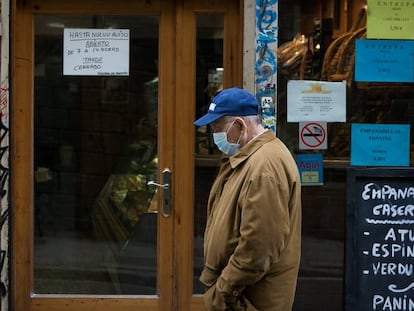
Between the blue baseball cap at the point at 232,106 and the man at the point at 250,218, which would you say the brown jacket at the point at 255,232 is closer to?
the man at the point at 250,218

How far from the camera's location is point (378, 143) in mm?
4613

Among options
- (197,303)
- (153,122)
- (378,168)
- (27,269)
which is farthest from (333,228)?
(27,269)

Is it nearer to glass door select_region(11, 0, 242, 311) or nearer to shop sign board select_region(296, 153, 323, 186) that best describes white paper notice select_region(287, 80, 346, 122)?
shop sign board select_region(296, 153, 323, 186)

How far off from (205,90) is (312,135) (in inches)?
30.0

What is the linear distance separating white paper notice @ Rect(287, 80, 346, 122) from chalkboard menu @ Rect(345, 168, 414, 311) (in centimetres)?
41

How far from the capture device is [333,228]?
469cm

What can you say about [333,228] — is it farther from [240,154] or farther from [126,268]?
[240,154]

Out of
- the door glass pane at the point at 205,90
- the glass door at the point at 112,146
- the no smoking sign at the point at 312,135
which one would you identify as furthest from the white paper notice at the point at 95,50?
the no smoking sign at the point at 312,135

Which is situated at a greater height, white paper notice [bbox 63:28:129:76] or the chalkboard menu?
white paper notice [bbox 63:28:129:76]

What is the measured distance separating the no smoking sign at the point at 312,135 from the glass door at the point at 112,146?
552 millimetres

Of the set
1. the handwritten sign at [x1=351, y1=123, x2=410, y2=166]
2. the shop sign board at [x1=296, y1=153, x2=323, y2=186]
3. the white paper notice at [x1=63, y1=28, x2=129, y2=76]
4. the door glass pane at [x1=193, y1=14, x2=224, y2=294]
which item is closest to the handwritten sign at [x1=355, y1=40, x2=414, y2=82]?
the handwritten sign at [x1=351, y1=123, x2=410, y2=166]

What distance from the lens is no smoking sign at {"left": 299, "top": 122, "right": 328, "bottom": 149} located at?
15.1 feet

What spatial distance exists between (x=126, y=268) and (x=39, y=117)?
3.83 ft

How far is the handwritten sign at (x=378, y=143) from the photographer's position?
4.61m
